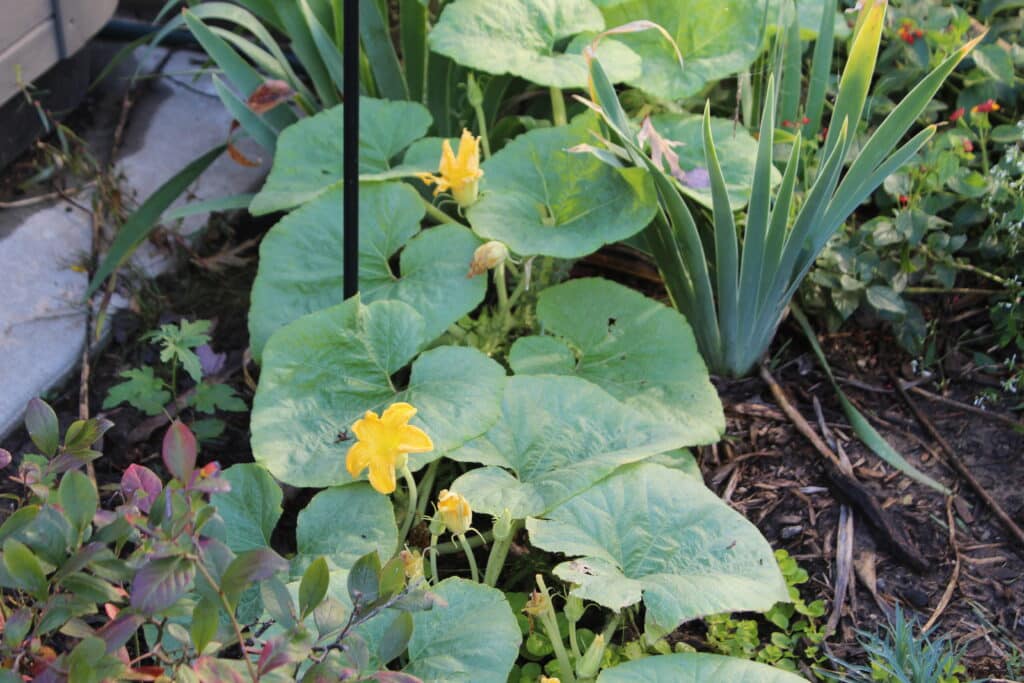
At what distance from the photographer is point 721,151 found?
6.47 feet

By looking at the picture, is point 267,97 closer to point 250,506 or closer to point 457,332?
point 457,332

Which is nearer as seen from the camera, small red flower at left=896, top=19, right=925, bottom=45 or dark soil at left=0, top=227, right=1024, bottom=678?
dark soil at left=0, top=227, right=1024, bottom=678

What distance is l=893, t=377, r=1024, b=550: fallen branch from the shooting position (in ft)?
5.48

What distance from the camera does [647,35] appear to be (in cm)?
211

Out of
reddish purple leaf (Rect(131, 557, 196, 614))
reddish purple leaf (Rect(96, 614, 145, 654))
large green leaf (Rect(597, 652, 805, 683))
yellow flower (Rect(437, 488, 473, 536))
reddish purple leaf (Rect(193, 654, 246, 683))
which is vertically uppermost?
reddish purple leaf (Rect(131, 557, 196, 614))

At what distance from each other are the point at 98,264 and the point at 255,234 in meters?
0.36

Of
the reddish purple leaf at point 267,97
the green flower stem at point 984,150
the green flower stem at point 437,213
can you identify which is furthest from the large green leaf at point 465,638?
the green flower stem at point 984,150

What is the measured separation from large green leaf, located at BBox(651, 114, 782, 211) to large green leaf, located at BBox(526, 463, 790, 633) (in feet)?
2.01

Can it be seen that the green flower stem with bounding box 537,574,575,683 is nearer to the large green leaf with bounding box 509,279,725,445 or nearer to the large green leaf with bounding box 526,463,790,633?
the large green leaf with bounding box 526,463,790,633

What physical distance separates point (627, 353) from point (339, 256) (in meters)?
0.57

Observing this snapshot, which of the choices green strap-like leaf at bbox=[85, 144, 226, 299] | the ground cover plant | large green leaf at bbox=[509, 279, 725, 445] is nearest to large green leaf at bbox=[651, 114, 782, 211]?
the ground cover plant

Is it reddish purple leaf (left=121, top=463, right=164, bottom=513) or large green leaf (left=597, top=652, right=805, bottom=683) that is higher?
reddish purple leaf (left=121, top=463, right=164, bottom=513)

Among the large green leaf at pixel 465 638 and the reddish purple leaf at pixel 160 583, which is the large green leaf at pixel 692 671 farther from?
the reddish purple leaf at pixel 160 583

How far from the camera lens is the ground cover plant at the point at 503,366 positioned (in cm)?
124
